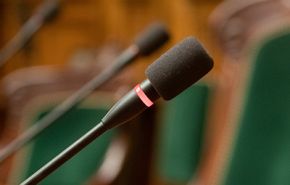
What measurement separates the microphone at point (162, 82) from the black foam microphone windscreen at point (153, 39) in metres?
0.34

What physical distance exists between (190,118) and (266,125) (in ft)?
1.40

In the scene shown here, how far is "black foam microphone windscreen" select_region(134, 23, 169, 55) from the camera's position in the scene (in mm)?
901

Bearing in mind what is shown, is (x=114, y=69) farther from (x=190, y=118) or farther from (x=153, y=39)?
(x=190, y=118)

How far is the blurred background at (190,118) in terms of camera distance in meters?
0.87

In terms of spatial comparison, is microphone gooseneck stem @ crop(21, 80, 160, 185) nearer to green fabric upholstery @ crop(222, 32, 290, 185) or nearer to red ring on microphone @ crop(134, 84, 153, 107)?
red ring on microphone @ crop(134, 84, 153, 107)

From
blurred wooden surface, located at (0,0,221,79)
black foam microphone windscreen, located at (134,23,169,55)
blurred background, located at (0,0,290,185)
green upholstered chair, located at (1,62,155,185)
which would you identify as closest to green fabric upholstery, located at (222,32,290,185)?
blurred background, located at (0,0,290,185)

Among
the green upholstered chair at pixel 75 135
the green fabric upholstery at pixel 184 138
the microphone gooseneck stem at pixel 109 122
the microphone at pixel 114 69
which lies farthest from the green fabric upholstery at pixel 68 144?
the microphone gooseneck stem at pixel 109 122

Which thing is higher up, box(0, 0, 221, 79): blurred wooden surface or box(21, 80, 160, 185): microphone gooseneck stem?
box(0, 0, 221, 79): blurred wooden surface

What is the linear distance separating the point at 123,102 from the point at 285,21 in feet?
1.30

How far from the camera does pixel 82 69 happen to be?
4.82 ft

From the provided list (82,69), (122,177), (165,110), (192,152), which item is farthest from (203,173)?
(82,69)

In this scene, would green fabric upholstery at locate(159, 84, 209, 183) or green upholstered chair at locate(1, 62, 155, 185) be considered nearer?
green upholstered chair at locate(1, 62, 155, 185)

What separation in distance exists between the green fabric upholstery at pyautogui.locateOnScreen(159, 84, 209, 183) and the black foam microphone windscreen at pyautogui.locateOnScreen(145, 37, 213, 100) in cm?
73

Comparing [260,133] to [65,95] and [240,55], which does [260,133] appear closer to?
[240,55]
